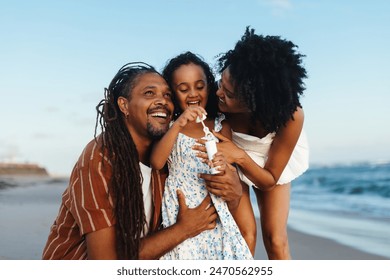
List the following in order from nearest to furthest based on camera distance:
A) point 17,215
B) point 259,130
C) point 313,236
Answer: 1. point 259,130
2. point 313,236
3. point 17,215

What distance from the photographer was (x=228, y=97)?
352cm

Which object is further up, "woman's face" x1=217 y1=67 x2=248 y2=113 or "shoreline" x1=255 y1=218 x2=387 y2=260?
Answer: "woman's face" x1=217 y1=67 x2=248 y2=113

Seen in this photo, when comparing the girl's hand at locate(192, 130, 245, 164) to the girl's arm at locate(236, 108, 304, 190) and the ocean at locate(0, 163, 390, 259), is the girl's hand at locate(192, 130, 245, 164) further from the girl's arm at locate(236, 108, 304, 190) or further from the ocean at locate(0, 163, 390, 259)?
the ocean at locate(0, 163, 390, 259)

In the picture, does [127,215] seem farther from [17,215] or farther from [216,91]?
[17,215]

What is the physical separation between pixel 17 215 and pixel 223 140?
19.4 ft

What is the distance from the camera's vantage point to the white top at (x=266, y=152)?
12.5 ft

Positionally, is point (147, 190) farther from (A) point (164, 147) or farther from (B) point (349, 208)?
(B) point (349, 208)

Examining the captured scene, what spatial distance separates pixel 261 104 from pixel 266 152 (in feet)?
1.89

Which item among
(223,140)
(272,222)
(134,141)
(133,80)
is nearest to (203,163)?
(223,140)

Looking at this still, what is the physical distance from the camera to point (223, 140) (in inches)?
141

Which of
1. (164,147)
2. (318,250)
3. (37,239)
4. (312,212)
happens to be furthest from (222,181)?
(312,212)

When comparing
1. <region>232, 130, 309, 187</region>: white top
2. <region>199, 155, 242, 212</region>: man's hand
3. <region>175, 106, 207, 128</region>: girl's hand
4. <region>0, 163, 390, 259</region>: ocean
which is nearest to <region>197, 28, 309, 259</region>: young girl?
<region>232, 130, 309, 187</region>: white top

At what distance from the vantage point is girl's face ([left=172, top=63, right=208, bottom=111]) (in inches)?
144

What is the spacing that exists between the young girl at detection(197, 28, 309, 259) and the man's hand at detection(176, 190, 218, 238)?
34cm
